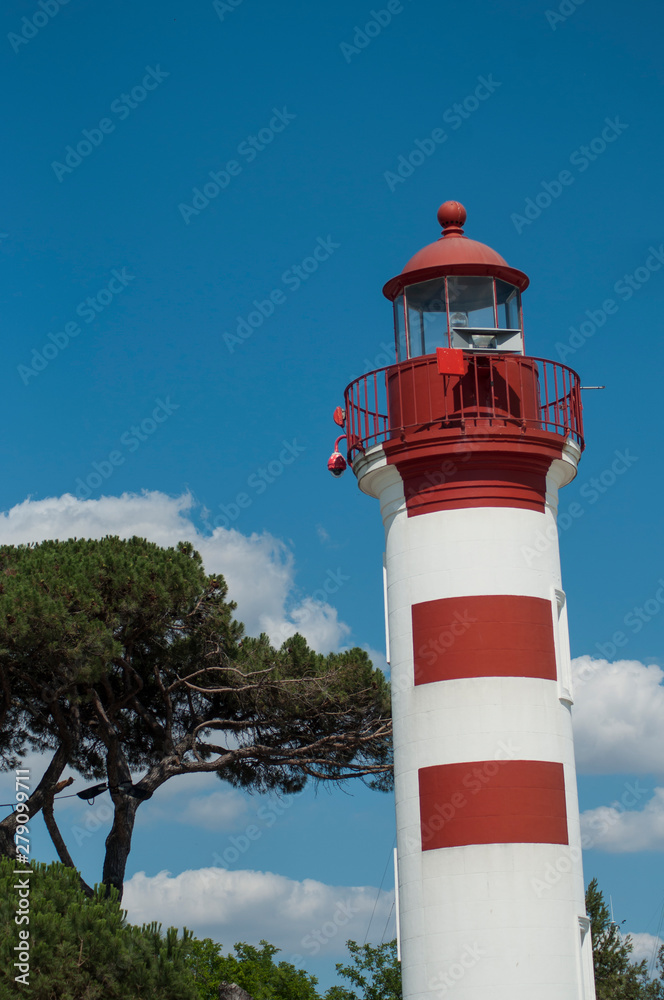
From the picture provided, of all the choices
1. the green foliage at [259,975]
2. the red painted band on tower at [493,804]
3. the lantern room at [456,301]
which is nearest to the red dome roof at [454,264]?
the lantern room at [456,301]

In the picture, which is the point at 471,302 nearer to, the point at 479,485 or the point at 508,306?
the point at 508,306

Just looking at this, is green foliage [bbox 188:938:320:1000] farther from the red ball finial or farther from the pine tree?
the red ball finial

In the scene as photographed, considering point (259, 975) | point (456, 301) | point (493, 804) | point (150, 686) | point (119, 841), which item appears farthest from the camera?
point (259, 975)

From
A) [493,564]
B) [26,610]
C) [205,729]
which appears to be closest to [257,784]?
[205,729]

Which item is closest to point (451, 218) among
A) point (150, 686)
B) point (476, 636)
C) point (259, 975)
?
point (476, 636)

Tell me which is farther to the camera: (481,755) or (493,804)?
(481,755)

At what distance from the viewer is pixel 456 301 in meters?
17.4

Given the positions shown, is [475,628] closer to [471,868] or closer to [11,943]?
[471,868]

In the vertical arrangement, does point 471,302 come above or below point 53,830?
above

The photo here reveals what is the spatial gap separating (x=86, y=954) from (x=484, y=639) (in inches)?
234

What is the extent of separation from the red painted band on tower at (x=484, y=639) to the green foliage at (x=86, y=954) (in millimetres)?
4548

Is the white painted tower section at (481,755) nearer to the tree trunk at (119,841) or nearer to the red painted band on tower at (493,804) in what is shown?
the red painted band on tower at (493,804)

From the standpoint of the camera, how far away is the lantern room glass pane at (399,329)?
57.5 ft

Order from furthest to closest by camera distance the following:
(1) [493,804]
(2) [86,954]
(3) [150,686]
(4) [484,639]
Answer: (3) [150,686], (4) [484,639], (1) [493,804], (2) [86,954]
